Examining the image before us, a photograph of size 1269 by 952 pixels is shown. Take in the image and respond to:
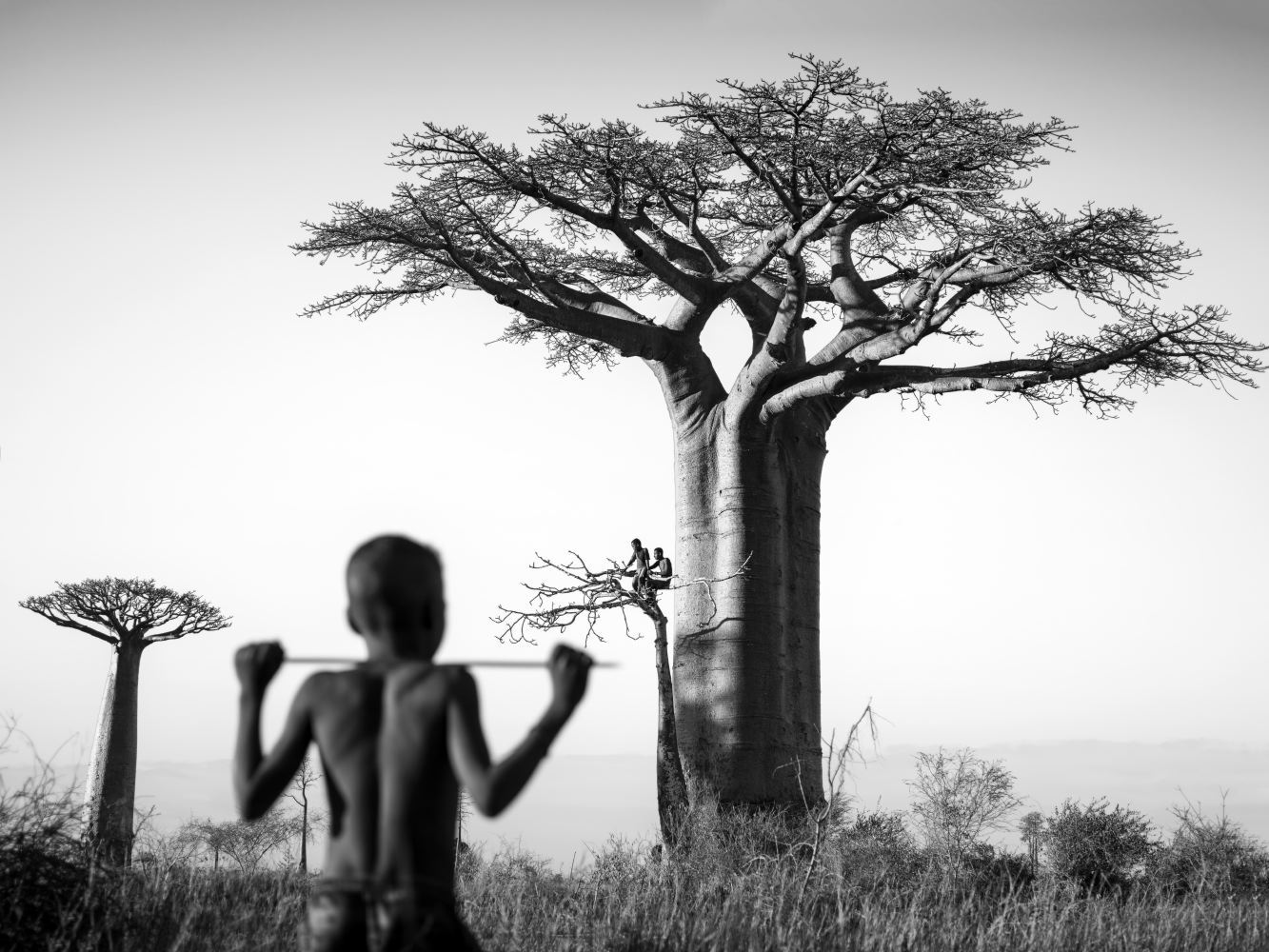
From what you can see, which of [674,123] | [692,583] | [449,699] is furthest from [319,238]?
[449,699]

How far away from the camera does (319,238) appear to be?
10.8 meters

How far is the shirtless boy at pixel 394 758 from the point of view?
2475mm

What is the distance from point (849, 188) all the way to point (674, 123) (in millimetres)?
1399

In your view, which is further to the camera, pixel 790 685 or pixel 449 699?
pixel 790 685

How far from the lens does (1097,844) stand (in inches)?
420

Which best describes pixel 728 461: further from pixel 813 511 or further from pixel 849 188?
pixel 849 188

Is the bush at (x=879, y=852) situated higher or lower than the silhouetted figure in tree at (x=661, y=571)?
lower

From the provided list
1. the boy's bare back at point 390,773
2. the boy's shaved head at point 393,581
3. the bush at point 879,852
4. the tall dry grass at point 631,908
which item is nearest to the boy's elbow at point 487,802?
the boy's bare back at point 390,773

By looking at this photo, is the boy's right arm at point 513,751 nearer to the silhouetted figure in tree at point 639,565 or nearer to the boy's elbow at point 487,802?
the boy's elbow at point 487,802

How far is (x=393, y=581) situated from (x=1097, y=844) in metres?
9.59

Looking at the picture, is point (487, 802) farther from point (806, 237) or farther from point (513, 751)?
point (806, 237)

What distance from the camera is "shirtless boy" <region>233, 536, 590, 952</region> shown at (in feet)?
8.12

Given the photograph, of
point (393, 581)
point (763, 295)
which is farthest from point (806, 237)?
point (393, 581)

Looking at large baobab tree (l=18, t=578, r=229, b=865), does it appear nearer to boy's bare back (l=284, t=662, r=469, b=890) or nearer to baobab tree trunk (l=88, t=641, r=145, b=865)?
baobab tree trunk (l=88, t=641, r=145, b=865)
